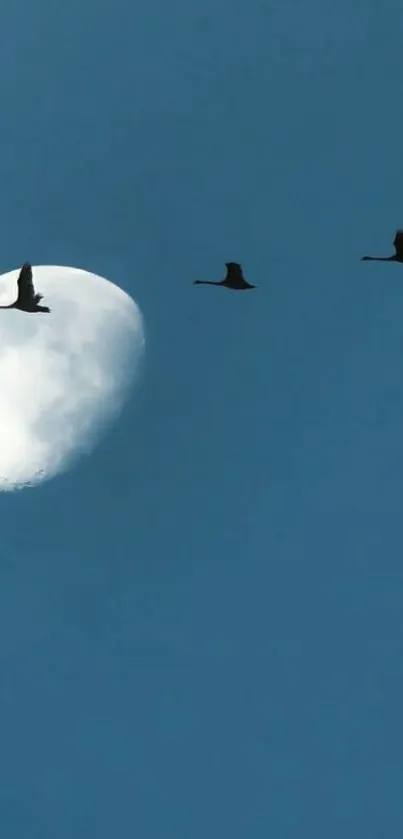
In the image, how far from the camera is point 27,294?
64625 mm

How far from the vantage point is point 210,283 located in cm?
6869

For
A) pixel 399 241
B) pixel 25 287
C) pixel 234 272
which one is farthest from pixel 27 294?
pixel 399 241

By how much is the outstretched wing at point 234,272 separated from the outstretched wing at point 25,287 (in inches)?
334

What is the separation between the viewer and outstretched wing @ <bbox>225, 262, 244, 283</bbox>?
64438 millimetres

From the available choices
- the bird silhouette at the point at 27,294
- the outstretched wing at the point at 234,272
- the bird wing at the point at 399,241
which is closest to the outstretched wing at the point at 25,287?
the bird silhouette at the point at 27,294

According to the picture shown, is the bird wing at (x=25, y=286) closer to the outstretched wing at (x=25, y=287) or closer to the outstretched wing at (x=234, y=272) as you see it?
the outstretched wing at (x=25, y=287)

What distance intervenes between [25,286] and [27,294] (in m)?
0.80

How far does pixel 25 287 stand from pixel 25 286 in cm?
10

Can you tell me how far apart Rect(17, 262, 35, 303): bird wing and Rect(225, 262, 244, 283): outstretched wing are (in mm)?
8494

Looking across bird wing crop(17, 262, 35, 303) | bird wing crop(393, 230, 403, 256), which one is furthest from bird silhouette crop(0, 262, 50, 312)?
bird wing crop(393, 230, 403, 256)

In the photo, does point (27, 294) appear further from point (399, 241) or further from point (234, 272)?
point (399, 241)

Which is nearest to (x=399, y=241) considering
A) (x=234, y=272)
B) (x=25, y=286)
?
(x=234, y=272)

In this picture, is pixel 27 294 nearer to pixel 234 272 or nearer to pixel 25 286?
pixel 25 286

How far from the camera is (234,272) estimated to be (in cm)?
6512
